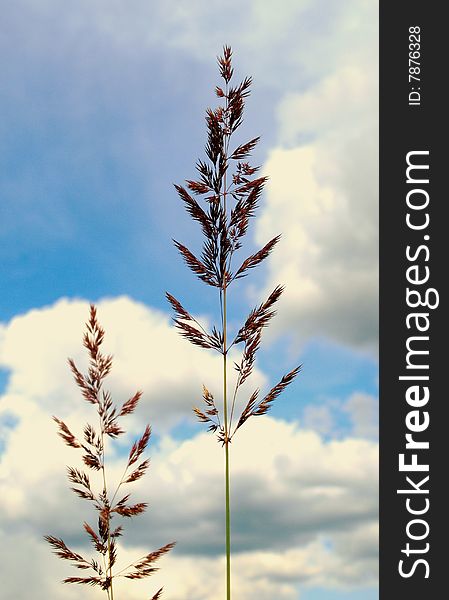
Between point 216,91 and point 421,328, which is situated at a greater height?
point 216,91

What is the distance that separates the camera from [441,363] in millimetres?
8156

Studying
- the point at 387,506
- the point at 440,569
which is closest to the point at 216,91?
the point at 387,506

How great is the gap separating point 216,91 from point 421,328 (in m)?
3.40

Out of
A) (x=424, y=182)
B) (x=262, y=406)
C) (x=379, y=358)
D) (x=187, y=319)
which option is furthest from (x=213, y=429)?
(x=424, y=182)

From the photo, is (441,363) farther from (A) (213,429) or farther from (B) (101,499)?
(B) (101,499)

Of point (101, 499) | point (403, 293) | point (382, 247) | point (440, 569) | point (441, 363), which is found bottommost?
point (440, 569)

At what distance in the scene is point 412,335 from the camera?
27.2 ft

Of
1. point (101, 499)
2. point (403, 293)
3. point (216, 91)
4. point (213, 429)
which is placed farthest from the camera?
point (403, 293)

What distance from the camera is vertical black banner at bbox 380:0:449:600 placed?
26.0 ft

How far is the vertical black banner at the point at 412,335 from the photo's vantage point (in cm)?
793

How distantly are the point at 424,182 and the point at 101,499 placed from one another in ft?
16.2

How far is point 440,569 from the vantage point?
784 centimetres

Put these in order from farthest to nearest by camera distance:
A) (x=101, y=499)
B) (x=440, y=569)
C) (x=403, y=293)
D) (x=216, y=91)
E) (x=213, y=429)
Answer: (x=403, y=293) < (x=440, y=569) < (x=216, y=91) < (x=101, y=499) < (x=213, y=429)

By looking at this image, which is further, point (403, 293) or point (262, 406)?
point (403, 293)
